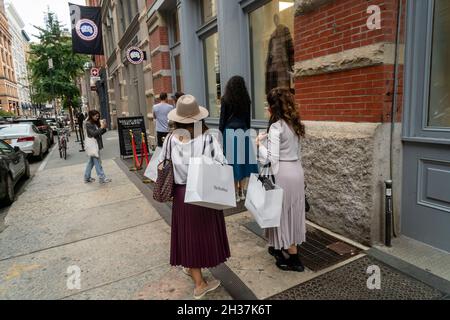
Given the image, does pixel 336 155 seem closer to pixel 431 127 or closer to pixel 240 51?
pixel 431 127

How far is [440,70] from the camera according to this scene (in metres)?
3.30

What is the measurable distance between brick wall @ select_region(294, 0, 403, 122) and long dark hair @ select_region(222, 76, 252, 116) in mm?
978

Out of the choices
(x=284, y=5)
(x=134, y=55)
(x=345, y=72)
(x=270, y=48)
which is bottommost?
(x=345, y=72)

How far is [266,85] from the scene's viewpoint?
6172 millimetres

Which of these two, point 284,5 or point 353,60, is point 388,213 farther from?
point 284,5

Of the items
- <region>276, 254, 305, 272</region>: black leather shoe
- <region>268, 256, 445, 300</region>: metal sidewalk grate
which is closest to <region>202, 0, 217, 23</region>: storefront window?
<region>276, 254, 305, 272</region>: black leather shoe

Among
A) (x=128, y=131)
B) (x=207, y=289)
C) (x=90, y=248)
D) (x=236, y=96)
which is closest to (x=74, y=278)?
(x=90, y=248)

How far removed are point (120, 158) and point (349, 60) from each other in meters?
9.15

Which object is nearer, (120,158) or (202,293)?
(202,293)

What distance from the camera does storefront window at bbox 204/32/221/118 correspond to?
7.85 metres

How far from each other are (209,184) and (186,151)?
40 cm

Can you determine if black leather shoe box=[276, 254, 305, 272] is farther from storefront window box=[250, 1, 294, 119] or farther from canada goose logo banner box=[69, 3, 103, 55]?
canada goose logo banner box=[69, 3, 103, 55]
